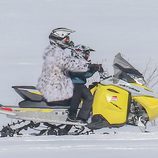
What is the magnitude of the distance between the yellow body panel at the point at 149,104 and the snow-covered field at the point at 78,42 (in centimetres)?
36

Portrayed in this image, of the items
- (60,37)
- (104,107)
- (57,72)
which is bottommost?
(104,107)

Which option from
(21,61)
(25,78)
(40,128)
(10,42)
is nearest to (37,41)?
(10,42)

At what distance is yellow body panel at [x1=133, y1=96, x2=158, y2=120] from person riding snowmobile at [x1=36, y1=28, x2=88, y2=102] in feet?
2.71

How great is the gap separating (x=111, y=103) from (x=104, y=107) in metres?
0.11

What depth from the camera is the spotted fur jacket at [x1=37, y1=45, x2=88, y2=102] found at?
8.08 m

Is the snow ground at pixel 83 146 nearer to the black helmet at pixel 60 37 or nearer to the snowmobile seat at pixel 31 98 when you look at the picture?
the snowmobile seat at pixel 31 98

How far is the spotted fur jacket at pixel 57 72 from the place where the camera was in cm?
808

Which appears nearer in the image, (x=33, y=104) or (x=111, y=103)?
(x=33, y=104)

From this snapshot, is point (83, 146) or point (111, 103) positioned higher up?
point (111, 103)

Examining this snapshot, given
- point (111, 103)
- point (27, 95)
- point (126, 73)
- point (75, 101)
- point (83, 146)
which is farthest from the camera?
point (126, 73)

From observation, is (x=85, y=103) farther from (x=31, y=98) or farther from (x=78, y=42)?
(x=78, y=42)

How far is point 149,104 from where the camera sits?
8297 mm

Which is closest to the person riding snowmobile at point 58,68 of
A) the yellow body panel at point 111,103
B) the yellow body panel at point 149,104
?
the yellow body panel at point 111,103

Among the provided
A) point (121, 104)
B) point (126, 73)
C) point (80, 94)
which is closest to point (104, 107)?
point (121, 104)
